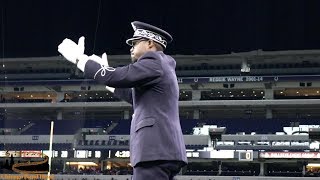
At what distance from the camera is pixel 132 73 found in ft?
5.57

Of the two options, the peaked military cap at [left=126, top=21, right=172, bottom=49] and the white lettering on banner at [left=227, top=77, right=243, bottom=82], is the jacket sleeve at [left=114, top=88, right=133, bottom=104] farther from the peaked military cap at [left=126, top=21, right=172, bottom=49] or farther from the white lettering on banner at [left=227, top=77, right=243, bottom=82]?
the white lettering on banner at [left=227, top=77, right=243, bottom=82]

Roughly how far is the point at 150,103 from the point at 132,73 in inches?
4.5

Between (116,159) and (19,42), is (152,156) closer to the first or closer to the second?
(19,42)

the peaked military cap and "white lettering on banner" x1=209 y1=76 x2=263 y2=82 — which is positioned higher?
"white lettering on banner" x1=209 y1=76 x2=263 y2=82

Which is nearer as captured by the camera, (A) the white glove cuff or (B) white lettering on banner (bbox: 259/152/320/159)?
(A) the white glove cuff

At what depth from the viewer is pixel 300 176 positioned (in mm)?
25078

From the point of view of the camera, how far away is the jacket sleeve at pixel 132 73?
66.9 inches

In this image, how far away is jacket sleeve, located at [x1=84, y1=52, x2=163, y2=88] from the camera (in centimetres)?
170

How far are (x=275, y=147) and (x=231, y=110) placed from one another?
16.5 feet

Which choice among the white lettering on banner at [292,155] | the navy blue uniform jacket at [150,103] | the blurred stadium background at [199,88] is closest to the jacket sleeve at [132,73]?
the navy blue uniform jacket at [150,103]

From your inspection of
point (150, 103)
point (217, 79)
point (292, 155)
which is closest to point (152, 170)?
point (150, 103)

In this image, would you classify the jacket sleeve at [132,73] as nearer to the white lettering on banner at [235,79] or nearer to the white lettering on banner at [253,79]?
the white lettering on banner at [253,79]

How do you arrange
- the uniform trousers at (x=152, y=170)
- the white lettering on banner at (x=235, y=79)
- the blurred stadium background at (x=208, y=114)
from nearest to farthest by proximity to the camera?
1. the uniform trousers at (x=152, y=170)
2. the blurred stadium background at (x=208, y=114)
3. the white lettering on banner at (x=235, y=79)

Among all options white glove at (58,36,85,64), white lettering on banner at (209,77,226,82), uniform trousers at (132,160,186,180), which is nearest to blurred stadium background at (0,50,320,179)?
white lettering on banner at (209,77,226,82)
